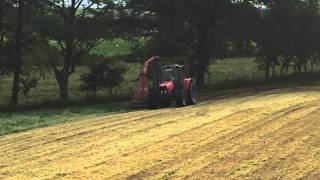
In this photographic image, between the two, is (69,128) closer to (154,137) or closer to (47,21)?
(154,137)

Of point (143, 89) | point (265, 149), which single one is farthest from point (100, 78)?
point (265, 149)

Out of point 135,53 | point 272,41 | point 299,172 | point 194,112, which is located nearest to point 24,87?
Answer: point 135,53

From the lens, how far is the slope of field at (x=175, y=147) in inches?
479

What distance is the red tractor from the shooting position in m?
26.5

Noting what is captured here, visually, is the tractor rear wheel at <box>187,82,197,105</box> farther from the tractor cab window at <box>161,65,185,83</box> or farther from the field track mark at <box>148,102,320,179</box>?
the field track mark at <box>148,102,320,179</box>

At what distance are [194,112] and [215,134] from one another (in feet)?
22.0

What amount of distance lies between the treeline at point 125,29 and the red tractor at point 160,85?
1076cm

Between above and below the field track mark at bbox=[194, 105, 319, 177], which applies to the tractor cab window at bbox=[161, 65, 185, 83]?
above

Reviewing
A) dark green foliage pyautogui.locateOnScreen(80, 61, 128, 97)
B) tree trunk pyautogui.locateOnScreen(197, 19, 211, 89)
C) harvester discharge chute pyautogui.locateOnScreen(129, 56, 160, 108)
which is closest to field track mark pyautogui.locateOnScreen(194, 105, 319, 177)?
harvester discharge chute pyautogui.locateOnScreen(129, 56, 160, 108)

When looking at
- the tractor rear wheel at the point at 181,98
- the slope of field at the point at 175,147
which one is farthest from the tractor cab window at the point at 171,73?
the slope of field at the point at 175,147

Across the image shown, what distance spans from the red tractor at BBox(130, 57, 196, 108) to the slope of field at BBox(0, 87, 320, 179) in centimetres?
353

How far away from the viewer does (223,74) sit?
6041cm

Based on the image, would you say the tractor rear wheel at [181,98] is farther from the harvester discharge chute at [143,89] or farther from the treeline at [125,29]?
the treeline at [125,29]

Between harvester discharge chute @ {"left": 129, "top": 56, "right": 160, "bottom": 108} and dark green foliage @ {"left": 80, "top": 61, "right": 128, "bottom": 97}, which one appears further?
dark green foliage @ {"left": 80, "top": 61, "right": 128, "bottom": 97}
